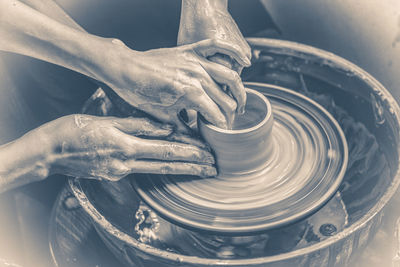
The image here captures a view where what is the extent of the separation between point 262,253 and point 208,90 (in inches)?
25.0

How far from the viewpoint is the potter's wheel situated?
142cm

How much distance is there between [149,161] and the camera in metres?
1.47

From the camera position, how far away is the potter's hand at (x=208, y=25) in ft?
5.18

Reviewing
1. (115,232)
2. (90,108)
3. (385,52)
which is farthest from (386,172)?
(90,108)

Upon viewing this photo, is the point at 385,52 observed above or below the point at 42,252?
above

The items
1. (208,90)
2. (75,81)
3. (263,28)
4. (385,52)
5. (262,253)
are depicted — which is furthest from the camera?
(263,28)

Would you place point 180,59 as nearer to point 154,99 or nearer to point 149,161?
point 154,99

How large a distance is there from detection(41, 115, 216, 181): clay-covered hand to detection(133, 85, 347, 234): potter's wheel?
108mm

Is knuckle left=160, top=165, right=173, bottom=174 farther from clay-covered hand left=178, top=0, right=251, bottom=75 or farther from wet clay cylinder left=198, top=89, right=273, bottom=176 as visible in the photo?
clay-covered hand left=178, top=0, right=251, bottom=75

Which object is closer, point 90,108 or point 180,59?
point 180,59

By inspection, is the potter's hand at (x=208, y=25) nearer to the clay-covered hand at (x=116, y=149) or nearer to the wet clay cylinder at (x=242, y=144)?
the wet clay cylinder at (x=242, y=144)

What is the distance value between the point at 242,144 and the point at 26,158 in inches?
29.9

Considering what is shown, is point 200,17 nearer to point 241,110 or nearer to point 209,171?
point 241,110

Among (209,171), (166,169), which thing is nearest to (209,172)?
(209,171)
